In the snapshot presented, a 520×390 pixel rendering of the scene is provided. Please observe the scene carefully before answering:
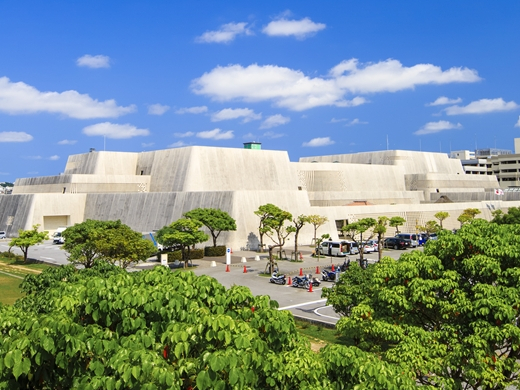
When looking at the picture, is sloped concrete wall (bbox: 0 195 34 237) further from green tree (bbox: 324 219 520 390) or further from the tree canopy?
the tree canopy

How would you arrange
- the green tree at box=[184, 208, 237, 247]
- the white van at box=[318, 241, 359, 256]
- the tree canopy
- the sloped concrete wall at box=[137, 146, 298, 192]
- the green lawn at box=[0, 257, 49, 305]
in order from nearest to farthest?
the tree canopy
the green lawn at box=[0, 257, 49, 305]
the green tree at box=[184, 208, 237, 247]
the white van at box=[318, 241, 359, 256]
the sloped concrete wall at box=[137, 146, 298, 192]

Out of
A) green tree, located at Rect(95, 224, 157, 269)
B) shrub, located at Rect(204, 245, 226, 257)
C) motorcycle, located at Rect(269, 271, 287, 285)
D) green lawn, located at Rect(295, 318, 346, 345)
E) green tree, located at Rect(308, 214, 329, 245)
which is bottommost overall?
green lawn, located at Rect(295, 318, 346, 345)

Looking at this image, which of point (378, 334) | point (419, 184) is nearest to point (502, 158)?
point (419, 184)

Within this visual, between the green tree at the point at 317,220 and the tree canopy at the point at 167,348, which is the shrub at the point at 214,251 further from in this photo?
the tree canopy at the point at 167,348

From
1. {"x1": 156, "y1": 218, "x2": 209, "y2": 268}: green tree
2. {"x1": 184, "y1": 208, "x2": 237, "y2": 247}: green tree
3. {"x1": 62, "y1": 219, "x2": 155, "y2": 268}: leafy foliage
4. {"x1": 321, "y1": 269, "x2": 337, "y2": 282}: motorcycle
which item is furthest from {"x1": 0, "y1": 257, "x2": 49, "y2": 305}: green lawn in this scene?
{"x1": 321, "y1": 269, "x2": 337, "y2": 282}: motorcycle

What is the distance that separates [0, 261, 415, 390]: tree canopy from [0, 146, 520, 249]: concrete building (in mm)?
37149

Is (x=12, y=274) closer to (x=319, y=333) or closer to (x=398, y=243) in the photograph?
(x=319, y=333)

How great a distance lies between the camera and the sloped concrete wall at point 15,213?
2144 inches

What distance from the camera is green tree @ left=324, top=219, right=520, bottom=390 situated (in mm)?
9547

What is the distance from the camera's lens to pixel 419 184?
74.9 m

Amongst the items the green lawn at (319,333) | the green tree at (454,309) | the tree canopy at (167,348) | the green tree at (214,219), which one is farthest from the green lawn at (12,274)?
the green tree at (454,309)

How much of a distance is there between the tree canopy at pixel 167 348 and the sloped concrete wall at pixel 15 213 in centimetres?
5028

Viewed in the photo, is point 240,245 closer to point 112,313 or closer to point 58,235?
point 58,235

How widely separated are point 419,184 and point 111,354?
7239 centimetres
